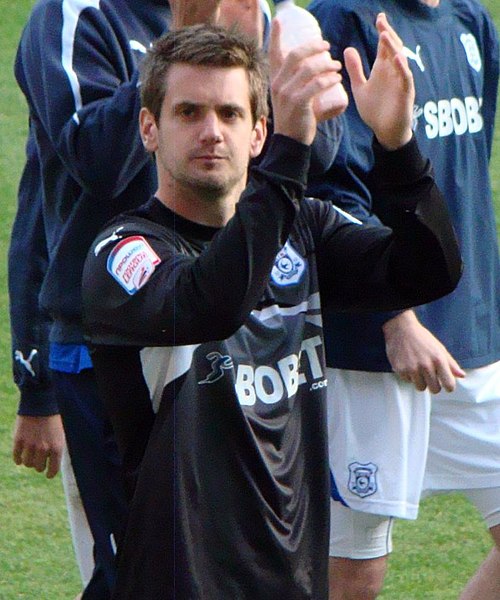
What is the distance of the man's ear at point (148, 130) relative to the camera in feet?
9.82

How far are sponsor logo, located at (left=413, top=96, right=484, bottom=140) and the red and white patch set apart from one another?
1.18m

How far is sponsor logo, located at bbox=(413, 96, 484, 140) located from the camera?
3855 millimetres

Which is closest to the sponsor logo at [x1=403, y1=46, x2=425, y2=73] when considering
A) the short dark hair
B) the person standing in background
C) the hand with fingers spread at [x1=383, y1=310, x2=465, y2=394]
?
the person standing in background

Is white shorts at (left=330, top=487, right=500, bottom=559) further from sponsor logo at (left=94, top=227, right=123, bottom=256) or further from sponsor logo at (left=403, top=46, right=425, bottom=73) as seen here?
sponsor logo at (left=94, top=227, right=123, bottom=256)

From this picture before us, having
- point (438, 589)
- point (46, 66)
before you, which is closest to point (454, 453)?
point (438, 589)

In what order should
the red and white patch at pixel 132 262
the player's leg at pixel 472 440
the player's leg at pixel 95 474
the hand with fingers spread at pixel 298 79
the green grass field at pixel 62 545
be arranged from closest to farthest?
the hand with fingers spread at pixel 298 79, the red and white patch at pixel 132 262, the player's leg at pixel 95 474, the player's leg at pixel 472 440, the green grass field at pixel 62 545

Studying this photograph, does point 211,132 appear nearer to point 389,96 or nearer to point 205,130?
point 205,130

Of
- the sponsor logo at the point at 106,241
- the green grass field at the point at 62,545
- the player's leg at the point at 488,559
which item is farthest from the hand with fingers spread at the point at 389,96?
the green grass field at the point at 62,545

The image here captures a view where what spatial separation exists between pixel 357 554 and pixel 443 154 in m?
0.93

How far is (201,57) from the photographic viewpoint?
2.94m

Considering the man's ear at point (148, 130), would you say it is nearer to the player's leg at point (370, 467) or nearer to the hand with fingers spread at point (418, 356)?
the hand with fingers spread at point (418, 356)

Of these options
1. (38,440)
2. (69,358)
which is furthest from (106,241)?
(38,440)

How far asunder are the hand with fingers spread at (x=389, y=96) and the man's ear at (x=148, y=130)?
1.19 ft

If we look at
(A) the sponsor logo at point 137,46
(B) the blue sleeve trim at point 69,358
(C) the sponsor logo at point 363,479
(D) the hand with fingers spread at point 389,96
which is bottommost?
(C) the sponsor logo at point 363,479
